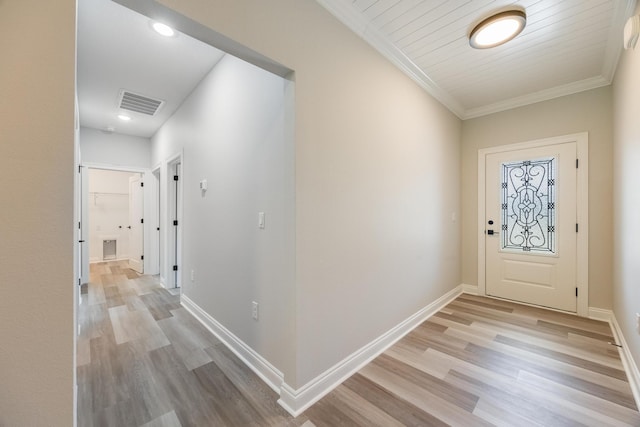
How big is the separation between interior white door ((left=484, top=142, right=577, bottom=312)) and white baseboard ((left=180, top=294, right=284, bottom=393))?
3295 millimetres

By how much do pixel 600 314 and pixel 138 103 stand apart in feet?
20.7

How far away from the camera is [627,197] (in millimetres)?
2078

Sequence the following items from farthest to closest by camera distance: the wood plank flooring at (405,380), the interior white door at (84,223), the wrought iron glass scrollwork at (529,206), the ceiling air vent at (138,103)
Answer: the interior white door at (84,223) < the ceiling air vent at (138,103) < the wrought iron glass scrollwork at (529,206) < the wood plank flooring at (405,380)

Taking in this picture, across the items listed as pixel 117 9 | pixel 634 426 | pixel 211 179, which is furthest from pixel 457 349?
pixel 117 9

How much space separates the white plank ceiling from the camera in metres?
1.86

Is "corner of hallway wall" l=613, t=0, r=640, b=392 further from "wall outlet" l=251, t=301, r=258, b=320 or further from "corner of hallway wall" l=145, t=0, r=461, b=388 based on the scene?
"wall outlet" l=251, t=301, r=258, b=320

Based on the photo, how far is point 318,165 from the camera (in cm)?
173

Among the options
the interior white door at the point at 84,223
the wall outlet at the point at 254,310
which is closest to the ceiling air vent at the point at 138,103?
the interior white door at the point at 84,223

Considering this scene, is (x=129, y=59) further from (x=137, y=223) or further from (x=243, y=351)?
(x=137, y=223)

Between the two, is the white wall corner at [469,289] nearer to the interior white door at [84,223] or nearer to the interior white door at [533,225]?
the interior white door at [533,225]

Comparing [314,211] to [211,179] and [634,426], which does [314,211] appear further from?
[634,426]

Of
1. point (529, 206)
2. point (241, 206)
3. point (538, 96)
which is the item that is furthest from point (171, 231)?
A: point (538, 96)
